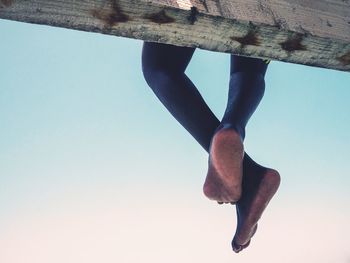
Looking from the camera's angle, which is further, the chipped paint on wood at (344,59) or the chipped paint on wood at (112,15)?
the chipped paint on wood at (344,59)

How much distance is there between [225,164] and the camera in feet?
4.65

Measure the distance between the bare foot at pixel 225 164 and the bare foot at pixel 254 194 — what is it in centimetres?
10

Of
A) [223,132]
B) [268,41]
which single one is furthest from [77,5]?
[223,132]

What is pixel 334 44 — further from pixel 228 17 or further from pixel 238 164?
pixel 238 164

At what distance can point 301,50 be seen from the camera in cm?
93

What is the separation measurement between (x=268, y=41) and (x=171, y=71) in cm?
77

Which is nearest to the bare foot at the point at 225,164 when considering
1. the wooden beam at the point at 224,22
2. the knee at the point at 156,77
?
the knee at the point at 156,77

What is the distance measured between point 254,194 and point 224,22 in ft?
2.97

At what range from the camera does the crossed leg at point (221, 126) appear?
1429mm

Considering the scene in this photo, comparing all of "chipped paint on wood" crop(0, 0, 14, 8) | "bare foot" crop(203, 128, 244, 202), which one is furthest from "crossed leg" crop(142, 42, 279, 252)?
"chipped paint on wood" crop(0, 0, 14, 8)

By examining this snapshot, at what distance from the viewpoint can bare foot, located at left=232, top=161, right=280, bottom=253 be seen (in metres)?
1.53

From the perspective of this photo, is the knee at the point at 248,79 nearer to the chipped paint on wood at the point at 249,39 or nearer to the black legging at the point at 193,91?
the black legging at the point at 193,91

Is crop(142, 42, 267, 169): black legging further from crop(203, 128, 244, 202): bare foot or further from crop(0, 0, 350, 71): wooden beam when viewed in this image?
crop(0, 0, 350, 71): wooden beam

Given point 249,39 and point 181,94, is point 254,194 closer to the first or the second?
point 181,94
